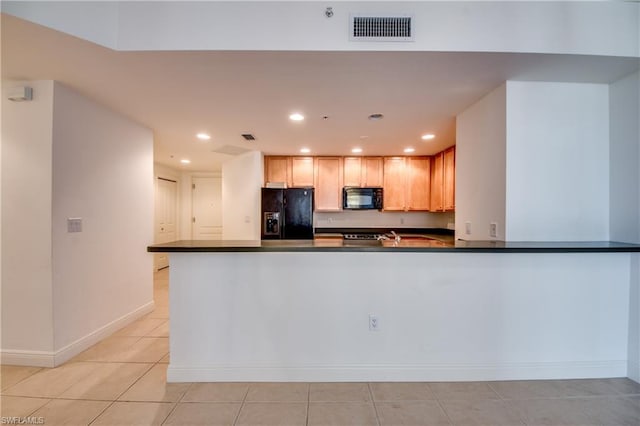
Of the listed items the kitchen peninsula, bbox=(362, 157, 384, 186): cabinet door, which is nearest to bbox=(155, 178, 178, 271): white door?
bbox=(362, 157, 384, 186): cabinet door

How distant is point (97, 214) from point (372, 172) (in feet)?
12.3

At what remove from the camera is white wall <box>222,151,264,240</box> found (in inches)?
176

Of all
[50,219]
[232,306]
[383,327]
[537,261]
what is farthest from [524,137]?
[50,219]

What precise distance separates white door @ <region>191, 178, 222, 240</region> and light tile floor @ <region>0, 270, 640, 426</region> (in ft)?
14.8

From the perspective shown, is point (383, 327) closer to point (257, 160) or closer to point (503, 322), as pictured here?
point (503, 322)

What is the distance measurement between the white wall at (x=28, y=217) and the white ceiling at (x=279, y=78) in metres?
0.29

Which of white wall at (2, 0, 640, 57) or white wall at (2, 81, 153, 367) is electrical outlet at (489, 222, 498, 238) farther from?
white wall at (2, 81, 153, 367)

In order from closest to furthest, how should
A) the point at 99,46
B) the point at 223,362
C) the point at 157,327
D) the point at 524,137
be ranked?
the point at 99,46 → the point at 223,362 → the point at 524,137 → the point at 157,327

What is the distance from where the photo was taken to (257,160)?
4430 mm

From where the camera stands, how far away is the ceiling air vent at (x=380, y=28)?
1710 mm

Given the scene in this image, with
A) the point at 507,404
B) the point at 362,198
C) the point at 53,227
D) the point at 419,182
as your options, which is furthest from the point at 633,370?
the point at 53,227

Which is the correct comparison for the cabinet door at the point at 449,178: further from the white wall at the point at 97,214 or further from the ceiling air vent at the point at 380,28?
the white wall at the point at 97,214

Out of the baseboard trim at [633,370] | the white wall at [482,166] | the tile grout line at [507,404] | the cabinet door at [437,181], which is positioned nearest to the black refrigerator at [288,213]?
the cabinet door at [437,181]

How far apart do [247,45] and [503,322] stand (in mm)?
2577
